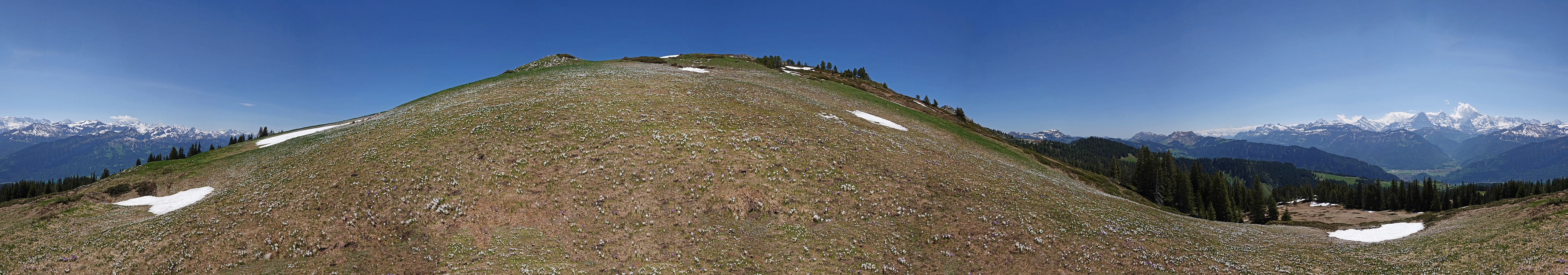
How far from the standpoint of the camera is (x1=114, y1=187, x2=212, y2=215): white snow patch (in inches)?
802

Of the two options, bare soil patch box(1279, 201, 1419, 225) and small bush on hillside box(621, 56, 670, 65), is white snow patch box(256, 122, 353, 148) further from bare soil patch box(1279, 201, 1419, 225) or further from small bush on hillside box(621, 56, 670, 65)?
bare soil patch box(1279, 201, 1419, 225)

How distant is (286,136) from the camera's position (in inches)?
1448

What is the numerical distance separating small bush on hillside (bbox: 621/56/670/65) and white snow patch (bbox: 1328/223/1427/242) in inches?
3146

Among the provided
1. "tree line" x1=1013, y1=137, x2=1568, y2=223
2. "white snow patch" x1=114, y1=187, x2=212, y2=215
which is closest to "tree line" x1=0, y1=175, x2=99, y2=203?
"white snow patch" x1=114, y1=187, x2=212, y2=215

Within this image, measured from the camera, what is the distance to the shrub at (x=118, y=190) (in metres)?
22.0

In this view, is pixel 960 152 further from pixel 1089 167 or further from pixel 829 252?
pixel 1089 167

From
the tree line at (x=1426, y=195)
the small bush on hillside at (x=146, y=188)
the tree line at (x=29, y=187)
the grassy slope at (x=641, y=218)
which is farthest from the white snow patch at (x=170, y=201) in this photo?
the tree line at (x=1426, y=195)

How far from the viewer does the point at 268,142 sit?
34719 mm

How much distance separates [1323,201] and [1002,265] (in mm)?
161581

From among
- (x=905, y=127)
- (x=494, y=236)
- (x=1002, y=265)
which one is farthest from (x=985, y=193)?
(x=494, y=236)

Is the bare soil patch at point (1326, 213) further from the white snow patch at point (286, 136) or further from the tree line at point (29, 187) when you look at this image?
the tree line at point (29, 187)

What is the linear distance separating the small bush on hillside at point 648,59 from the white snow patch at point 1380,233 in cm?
7990

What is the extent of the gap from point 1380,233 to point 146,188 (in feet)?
209

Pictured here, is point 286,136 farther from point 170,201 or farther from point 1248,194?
point 1248,194
